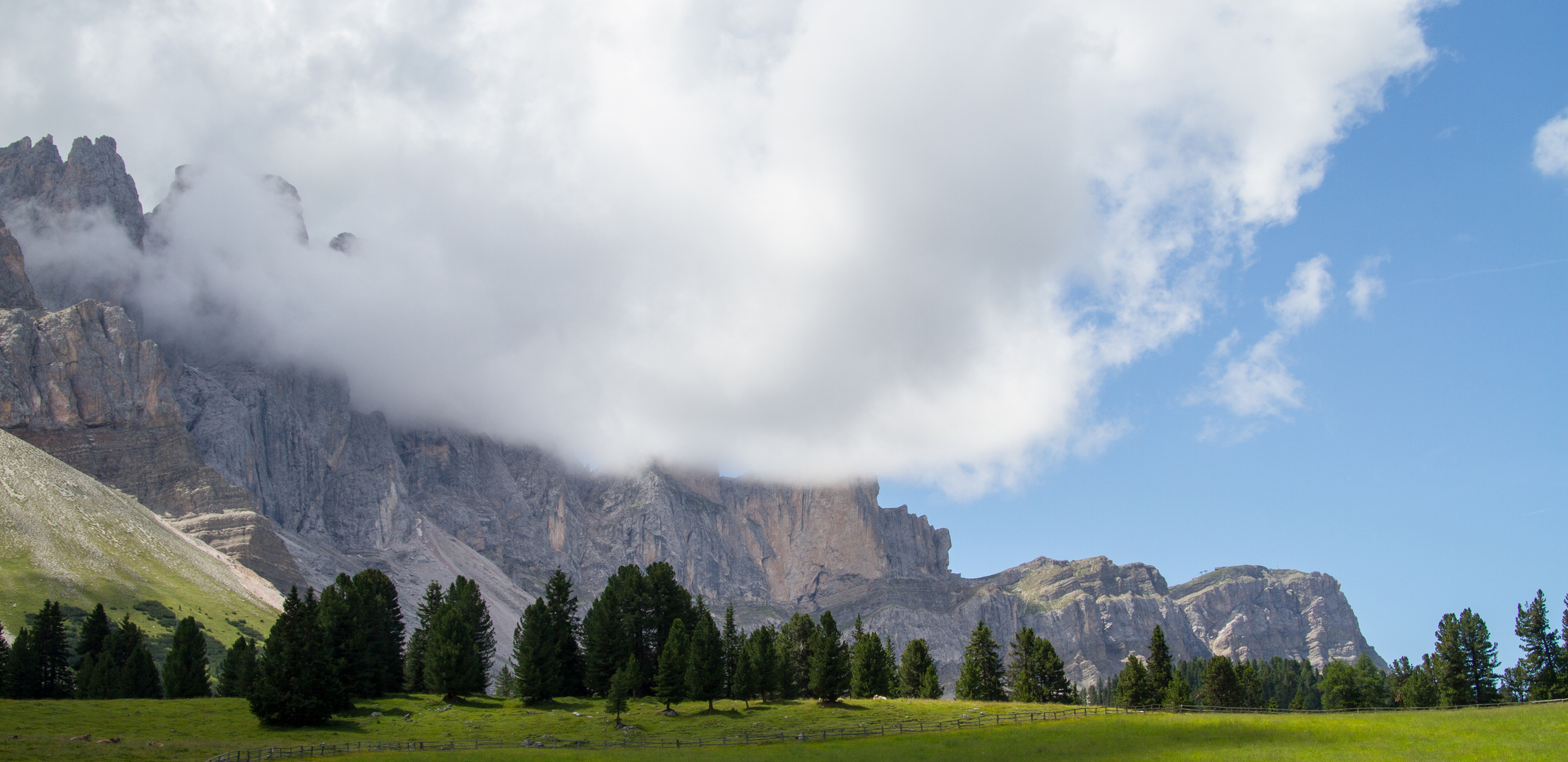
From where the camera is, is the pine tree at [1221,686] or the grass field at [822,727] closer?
the grass field at [822,727]

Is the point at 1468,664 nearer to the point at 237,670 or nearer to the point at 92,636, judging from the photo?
the point at 237,670

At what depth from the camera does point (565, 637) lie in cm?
9919

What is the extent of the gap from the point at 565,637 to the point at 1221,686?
68505 millimetres

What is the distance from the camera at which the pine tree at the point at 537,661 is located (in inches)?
3462

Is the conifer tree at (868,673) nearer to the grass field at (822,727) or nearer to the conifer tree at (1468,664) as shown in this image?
the grass field at (822,727)

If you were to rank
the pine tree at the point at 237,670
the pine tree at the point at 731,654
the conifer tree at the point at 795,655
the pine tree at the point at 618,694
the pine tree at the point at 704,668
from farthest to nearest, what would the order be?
the conifer tree at the point at 795,655
the pine tree at the point at 731,654
the pine tree at the point at 704,668
the pine tree at the point at 237,670
the pine tree at the point at 618,694

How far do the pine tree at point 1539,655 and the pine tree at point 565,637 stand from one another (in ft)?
292

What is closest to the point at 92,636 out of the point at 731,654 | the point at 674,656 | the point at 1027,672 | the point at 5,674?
the point at 5,674

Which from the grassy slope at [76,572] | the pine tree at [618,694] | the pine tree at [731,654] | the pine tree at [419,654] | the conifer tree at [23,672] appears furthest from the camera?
the grassy slope at [76,572]

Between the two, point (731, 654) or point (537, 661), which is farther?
point (731, 654)

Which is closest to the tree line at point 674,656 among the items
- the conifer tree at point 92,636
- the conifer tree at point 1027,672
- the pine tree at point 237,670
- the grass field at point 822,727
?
the grass field at point 822,727

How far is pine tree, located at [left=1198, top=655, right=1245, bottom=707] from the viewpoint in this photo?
103 meters

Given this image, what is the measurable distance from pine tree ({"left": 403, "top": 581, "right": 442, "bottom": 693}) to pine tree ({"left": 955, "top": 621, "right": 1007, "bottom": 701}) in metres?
54.0

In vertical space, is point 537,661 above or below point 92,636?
below
